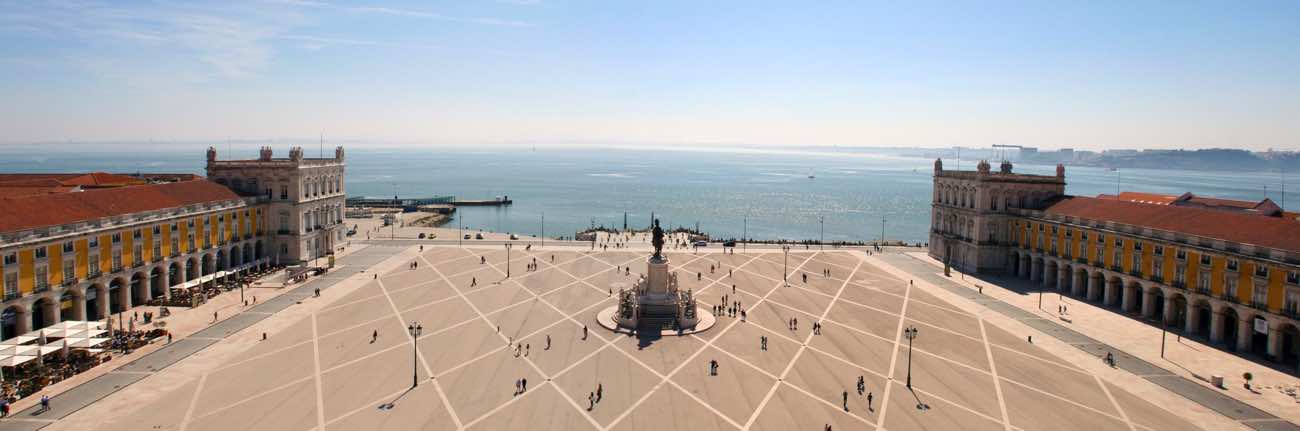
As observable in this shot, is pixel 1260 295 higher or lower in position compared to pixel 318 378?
higher

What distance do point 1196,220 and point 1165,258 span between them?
14.0 feet

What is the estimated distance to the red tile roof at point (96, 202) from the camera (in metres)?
45.5

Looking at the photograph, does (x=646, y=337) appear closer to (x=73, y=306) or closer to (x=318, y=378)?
(x=318, y=378)

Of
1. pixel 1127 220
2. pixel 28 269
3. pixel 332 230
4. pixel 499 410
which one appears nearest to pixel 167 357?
pixel 28 269

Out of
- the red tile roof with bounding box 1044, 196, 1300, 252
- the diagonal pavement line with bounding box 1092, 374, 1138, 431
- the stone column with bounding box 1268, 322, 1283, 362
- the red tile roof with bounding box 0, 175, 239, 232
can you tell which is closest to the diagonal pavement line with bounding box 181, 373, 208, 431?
the red tile roof with bounding box 0, 175, 239, 232

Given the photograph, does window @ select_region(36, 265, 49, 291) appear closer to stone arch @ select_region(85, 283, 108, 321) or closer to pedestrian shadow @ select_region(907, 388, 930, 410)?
stone arch @ select_region(85, 283, 108, 321)

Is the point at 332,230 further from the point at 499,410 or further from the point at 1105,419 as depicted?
the point at 1105,419

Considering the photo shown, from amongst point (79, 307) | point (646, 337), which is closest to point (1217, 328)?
point (646, 337)

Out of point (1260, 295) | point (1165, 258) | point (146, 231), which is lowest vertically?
point (1260, 295)

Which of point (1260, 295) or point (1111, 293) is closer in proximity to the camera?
point (1260, 295)

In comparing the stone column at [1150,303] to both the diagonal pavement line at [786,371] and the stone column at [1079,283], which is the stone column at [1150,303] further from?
the diagonal pavement line at [786,371]

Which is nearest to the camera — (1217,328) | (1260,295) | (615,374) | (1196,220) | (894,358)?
(615,374)

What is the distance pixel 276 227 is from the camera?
72.1m

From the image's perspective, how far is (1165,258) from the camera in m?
52.6
